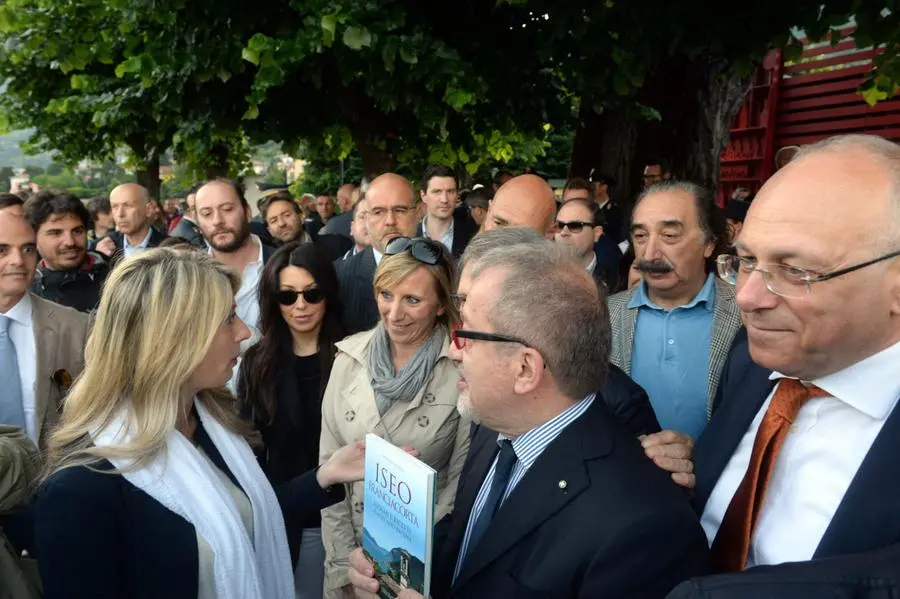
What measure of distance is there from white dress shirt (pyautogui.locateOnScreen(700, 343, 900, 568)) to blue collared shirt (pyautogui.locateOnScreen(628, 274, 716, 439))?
169 cm

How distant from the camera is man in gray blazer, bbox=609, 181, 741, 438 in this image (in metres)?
3.43

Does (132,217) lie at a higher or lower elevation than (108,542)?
higher

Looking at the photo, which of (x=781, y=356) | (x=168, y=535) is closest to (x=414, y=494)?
(x=168, y=535)

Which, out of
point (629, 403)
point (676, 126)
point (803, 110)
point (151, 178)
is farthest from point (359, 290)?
point (151, 178)

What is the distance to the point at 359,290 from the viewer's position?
493 cm

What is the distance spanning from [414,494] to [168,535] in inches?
28.7

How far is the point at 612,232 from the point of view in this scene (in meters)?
7.91

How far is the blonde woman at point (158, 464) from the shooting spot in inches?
77.7

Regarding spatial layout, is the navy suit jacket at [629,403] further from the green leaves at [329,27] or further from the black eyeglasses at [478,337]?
the green leaves at [329,27]

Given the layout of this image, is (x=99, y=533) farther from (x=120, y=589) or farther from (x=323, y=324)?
(x=323, y=324)

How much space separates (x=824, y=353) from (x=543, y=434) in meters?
0.73

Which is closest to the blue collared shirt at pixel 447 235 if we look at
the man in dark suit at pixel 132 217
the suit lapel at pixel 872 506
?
the man in dark suit at pixel 132 217

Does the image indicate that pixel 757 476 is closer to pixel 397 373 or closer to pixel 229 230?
pixel 397 373

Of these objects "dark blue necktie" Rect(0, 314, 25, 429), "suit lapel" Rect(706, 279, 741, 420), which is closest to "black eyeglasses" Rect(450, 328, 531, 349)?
"suit lapel" Rect(706, 279, 741, 420)
